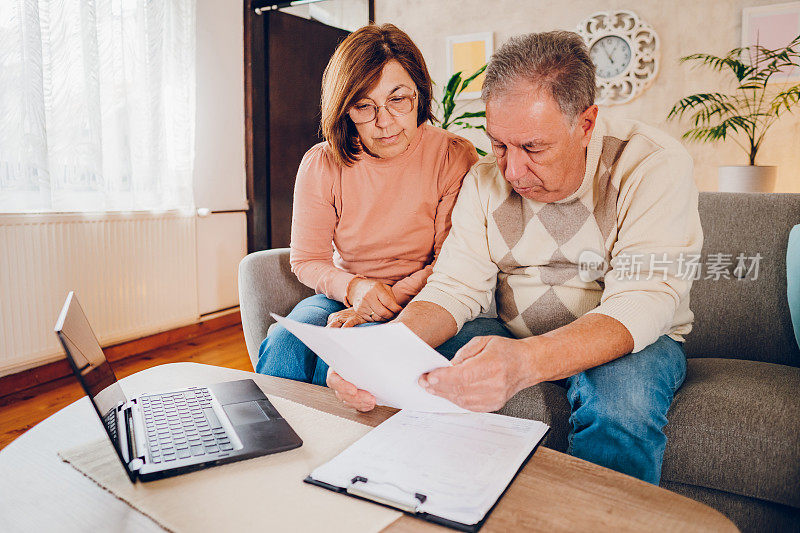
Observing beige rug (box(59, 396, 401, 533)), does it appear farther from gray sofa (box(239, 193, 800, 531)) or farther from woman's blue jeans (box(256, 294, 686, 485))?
gray sofa (box(239, 193, 800, 531))

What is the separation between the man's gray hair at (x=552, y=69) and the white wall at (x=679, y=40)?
2553 millimetres

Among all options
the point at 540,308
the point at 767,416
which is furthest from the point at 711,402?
the point at 540,308

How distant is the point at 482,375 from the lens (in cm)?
78

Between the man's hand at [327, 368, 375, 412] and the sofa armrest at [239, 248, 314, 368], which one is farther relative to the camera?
the sofa armrest at [239, 248, 314, 368]

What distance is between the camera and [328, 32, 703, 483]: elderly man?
0.89 meters

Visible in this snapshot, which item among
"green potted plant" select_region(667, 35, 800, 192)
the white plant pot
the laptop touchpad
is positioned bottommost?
the laptop touchpad

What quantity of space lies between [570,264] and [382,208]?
502 millimetres

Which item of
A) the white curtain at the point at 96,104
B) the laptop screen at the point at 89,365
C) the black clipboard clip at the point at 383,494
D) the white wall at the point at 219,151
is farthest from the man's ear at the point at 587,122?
the white wall at the point at 219,151

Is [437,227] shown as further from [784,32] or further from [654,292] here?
[784,32]

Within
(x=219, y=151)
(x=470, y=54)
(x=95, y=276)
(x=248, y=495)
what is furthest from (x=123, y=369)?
(x=470, y=54)

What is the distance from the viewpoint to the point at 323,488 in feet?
2.17

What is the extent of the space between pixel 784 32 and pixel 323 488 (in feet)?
11.2

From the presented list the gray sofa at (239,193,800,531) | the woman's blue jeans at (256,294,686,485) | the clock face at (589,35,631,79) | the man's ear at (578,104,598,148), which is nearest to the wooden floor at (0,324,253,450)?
the gray sofa at (239,193,800,531)

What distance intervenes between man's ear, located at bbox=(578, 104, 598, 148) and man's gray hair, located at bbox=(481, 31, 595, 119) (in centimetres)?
2
